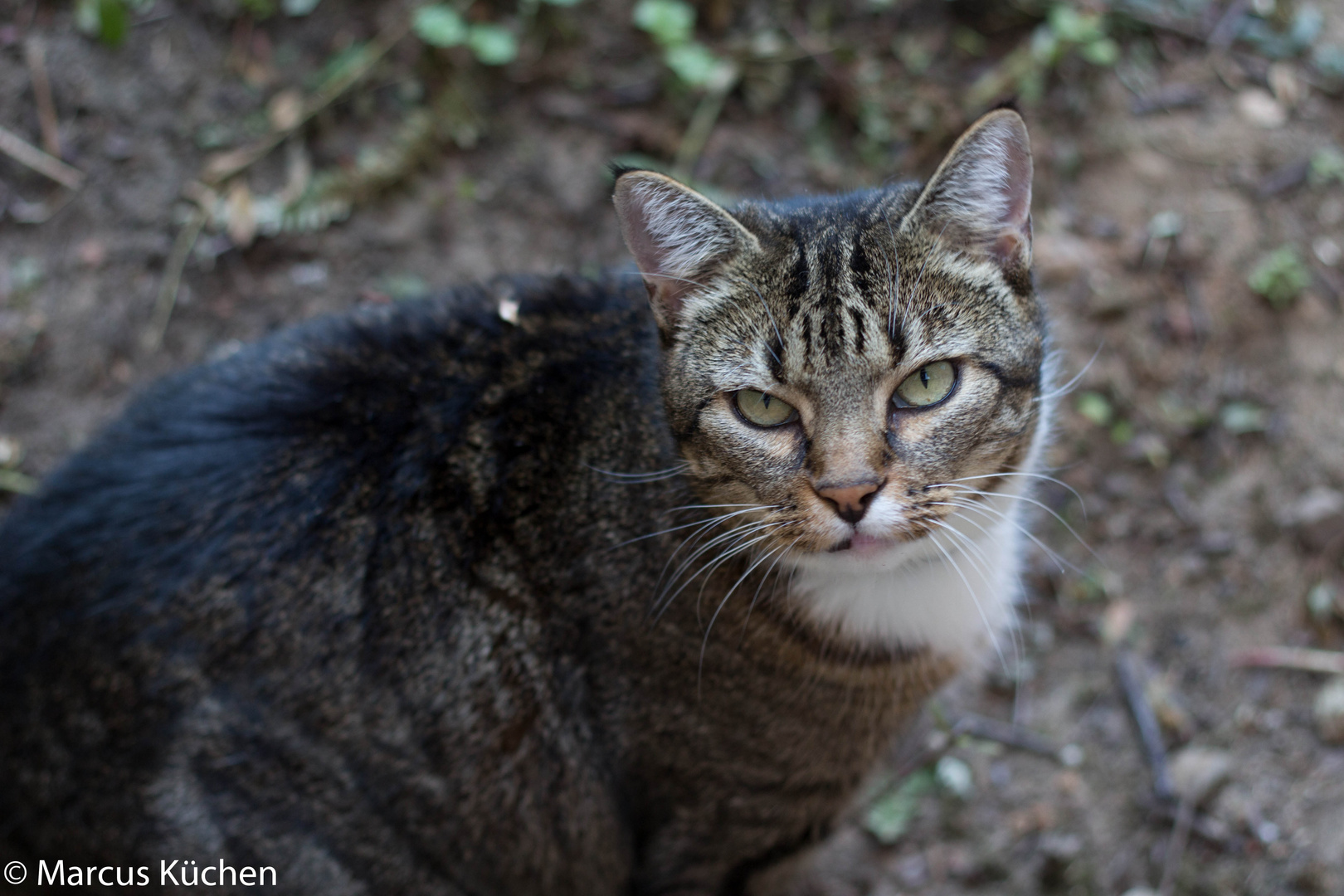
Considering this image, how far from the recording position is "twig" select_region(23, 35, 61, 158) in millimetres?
4441

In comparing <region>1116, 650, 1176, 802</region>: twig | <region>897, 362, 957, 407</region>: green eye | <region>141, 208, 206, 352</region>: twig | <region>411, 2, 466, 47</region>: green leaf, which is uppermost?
<region>897, 362, 957, 407</region>: green eye

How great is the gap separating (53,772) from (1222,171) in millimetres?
4821

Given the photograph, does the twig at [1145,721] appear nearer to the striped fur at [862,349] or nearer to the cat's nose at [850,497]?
the striped fur at [862,349]

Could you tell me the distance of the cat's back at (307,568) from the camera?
256cm

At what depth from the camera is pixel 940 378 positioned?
93.0 inches

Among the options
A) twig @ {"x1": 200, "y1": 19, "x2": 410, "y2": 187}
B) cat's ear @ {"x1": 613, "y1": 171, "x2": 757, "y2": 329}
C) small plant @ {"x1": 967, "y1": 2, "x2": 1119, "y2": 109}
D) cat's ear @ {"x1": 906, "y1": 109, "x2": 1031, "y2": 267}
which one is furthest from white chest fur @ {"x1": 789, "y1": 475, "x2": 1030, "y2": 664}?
twig @ {"x1": 200, "y1": 19, "x2": 410, "y2": 187}

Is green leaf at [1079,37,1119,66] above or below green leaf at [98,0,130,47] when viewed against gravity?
above

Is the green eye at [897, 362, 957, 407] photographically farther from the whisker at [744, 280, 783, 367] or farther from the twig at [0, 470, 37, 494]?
the twig at [0, 470, 37, 494]

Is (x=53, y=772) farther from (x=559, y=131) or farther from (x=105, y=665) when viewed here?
(x=559, y=131)

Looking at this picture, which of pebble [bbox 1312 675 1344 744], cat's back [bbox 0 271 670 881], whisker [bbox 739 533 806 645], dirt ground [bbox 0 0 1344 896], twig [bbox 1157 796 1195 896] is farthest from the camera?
dirt ground [bbox 0 0 1344 896]

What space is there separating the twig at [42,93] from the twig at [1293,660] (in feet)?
17.3

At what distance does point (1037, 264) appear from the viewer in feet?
13.8

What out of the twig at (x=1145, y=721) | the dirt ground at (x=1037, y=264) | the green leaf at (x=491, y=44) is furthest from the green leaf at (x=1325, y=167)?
the green leaf at (x=491, y=44)

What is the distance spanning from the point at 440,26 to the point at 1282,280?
3.72 metres
